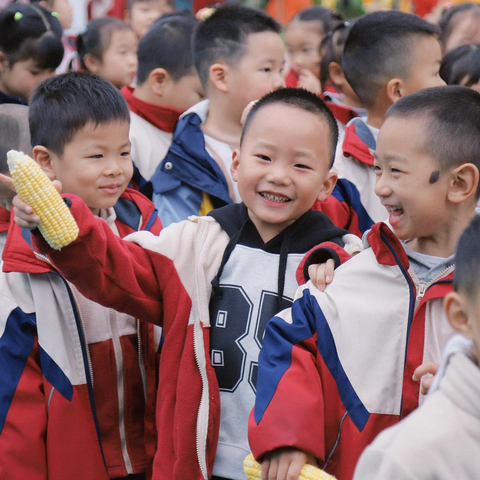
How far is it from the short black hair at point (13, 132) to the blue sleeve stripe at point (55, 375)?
33.2 inches

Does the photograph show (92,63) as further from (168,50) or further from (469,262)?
(469,262)

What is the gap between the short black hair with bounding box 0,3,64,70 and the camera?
171 inches

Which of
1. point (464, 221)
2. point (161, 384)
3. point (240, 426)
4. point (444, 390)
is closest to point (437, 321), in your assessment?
point (464, 221)

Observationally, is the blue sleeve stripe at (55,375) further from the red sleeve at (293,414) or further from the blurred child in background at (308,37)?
the blurred child in background at (308,37)

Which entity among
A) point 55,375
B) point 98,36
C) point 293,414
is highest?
point 98,36

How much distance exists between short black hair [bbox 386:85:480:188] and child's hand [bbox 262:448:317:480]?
969 mm

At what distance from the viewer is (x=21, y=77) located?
170 inches

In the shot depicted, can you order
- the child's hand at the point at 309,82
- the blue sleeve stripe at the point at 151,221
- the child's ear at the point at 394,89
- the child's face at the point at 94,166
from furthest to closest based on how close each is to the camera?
the child's hand at the point at 309,82 → the child's ear at the point at 394,89 → the blue sleeve stripe at the point at 151,221 → the child's face at the point at 94,166

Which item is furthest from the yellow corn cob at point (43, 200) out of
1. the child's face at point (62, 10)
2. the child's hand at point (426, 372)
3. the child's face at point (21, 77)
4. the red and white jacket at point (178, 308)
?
the child's face at point (62, 10)

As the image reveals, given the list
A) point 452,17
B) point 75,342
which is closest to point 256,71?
point 75,342

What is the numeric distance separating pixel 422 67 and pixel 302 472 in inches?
98.0

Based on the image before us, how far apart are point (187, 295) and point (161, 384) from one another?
12.5 inches

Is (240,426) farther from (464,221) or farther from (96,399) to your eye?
(464,221)

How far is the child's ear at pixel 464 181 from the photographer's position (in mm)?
2295
